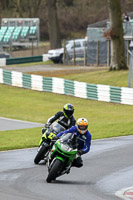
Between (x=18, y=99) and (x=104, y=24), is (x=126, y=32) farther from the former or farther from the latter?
(x=18, y=99)

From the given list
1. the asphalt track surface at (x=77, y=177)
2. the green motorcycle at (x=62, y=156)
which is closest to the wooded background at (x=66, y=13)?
the asphalt track surface at (x=77, y=177)

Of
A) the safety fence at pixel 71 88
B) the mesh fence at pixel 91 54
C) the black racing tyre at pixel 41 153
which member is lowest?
the mesh fence at pixel 91 54

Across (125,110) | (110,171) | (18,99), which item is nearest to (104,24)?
(18,99)

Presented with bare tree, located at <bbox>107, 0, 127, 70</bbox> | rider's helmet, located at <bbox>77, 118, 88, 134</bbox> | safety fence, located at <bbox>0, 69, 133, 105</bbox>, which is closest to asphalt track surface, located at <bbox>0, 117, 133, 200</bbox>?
rider's helmet, located at <bbox>77, 118, 88, 134</bbox>

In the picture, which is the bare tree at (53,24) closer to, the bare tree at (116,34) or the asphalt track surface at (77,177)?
the bare tree at (116,34)

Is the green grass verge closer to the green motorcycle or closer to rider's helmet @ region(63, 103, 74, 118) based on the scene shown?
rider's helmet @ region(63, 103, 74, 118)

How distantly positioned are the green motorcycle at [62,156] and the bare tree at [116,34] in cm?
2807

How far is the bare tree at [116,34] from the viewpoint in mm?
38688

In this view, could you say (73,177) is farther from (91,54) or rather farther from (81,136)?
(91,54)

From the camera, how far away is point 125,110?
27531mm

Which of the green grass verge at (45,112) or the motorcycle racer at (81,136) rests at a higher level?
the motorcycle racer at (81,136)

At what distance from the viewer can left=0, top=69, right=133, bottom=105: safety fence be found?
29.5 meters

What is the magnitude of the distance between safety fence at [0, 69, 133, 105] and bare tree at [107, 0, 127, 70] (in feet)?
22.4

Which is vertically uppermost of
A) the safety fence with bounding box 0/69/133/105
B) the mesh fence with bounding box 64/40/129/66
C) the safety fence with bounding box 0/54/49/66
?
the safety fence with bounding box 0/69/133/105
